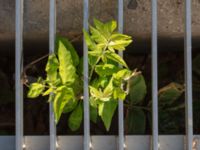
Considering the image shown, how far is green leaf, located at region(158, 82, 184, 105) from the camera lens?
2238mm

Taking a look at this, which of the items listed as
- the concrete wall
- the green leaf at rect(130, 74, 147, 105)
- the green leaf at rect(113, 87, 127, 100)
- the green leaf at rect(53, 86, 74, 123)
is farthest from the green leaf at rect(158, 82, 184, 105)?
the green leaf at rect(53, 86, 74, 123)

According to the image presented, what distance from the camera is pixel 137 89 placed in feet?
7.07

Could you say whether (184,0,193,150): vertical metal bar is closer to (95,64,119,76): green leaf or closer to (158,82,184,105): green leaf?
(95,64,119,76): green leaf

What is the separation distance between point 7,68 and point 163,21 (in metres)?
0.90

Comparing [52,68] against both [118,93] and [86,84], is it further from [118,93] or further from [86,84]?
[118,93]

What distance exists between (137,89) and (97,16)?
39 centimetres

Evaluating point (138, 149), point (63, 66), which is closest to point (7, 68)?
point (63, 66)

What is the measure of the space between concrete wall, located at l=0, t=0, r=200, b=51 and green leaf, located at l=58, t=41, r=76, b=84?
8.1 inches

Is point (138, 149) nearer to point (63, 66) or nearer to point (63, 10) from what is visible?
point (63, 66)

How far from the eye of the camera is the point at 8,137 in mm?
1920

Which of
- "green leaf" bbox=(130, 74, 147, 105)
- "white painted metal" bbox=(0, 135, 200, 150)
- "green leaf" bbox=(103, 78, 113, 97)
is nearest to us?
"green leaf" bbox=(103, 78, 113, 97)

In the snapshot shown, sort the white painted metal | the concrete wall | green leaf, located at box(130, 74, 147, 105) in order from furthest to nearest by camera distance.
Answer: green leaf, located at box(130, 74, 147, 105) → the concrete wall → the white painted metal

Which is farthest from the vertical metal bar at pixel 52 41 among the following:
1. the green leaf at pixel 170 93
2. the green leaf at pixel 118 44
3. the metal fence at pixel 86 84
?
the green leaf at pixel 170 93

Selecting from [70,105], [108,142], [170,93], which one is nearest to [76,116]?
[70,105]
